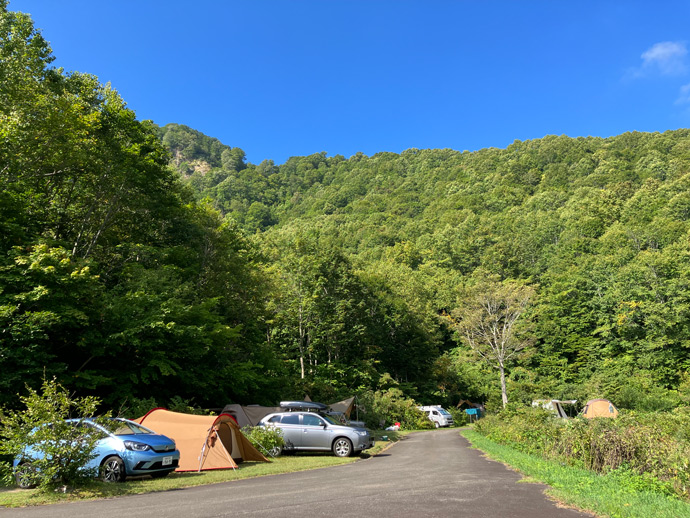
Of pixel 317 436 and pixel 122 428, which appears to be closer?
pixel 122 428

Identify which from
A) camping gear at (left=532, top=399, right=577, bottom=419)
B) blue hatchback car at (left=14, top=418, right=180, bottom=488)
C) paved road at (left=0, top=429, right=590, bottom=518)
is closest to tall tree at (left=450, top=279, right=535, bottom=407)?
camping gear at (left=532, top=399, right=577, bottom=419)

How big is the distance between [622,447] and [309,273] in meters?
31.8

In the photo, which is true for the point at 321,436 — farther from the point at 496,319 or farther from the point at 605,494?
the point at 496,319

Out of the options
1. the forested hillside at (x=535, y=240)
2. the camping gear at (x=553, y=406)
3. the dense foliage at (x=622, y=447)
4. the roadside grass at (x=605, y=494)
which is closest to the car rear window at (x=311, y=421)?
the dense foliage at (x=622, y=447)

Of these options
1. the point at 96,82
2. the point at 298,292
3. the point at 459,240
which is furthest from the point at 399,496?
the point at 459,240

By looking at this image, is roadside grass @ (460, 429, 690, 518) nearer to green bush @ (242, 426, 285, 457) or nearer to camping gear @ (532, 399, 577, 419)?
green bush @ (242, 426, 285, 457)

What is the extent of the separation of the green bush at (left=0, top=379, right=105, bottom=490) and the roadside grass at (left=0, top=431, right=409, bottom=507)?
33cm

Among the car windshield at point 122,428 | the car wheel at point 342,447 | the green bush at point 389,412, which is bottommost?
the green bush at point 389,412

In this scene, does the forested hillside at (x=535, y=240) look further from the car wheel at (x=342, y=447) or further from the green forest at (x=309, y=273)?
the car wheel at (x=342, y=447)

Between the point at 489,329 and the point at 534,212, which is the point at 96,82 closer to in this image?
the point at 489,329

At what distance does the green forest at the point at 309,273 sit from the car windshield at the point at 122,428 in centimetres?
306

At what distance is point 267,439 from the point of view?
1458 centimetres

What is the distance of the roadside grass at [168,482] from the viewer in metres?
8.13

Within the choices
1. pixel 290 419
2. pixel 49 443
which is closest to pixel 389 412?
pixel 290 419
